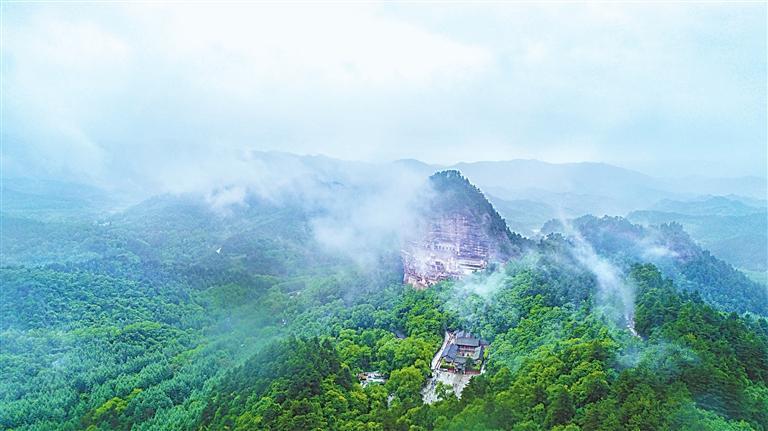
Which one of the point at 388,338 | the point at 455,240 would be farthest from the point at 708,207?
the point at 388,338

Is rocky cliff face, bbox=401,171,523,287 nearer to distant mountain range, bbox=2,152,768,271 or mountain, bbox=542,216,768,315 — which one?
mountain, bbox=542,216,768,315

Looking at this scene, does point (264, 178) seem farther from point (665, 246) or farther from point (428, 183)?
point (665, 246)

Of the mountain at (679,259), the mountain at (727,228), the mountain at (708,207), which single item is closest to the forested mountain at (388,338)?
the mountain at (679,259)

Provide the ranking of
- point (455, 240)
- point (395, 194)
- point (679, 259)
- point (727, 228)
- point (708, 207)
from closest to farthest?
1. point (455, 240)
2. point (679, 259)
3. point (395, 194)
4. point (727, 228)
5. point (708, 207)

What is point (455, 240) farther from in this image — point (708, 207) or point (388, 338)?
point (708, 207)

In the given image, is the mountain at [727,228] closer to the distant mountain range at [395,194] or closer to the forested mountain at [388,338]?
the distant mountain range at [395,194]

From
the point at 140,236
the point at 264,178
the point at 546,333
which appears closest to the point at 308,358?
the point at 546,333
